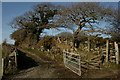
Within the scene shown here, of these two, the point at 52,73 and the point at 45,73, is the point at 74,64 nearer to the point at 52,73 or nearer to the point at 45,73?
the point at 52,73

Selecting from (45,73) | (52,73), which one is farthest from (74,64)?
(45,73)

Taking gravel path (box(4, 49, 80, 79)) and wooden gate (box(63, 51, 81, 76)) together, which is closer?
gravel path (box(4, 49, 80, 79))

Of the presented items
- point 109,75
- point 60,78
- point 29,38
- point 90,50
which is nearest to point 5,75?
point 60,78

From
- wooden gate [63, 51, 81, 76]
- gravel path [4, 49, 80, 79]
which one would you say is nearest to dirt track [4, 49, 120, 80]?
gravel path [4, 49, 80, 79]

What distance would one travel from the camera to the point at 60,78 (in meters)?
4.54

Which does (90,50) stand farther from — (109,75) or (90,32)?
(109,75)

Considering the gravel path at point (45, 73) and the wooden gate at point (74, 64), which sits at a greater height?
the wooden gate at point (74, 64)

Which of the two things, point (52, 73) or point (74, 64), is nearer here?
point (52, 73)

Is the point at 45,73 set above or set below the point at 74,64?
below

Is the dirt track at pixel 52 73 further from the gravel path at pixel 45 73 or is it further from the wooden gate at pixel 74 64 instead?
the wooden gate at pixel 74 64

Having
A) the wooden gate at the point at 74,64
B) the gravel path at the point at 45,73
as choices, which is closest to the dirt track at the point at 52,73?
the gravel path at the point at 45,73

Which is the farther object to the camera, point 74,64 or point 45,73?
point 74,64

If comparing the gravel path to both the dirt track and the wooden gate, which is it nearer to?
the dirt track

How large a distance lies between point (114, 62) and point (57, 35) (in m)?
6.30
